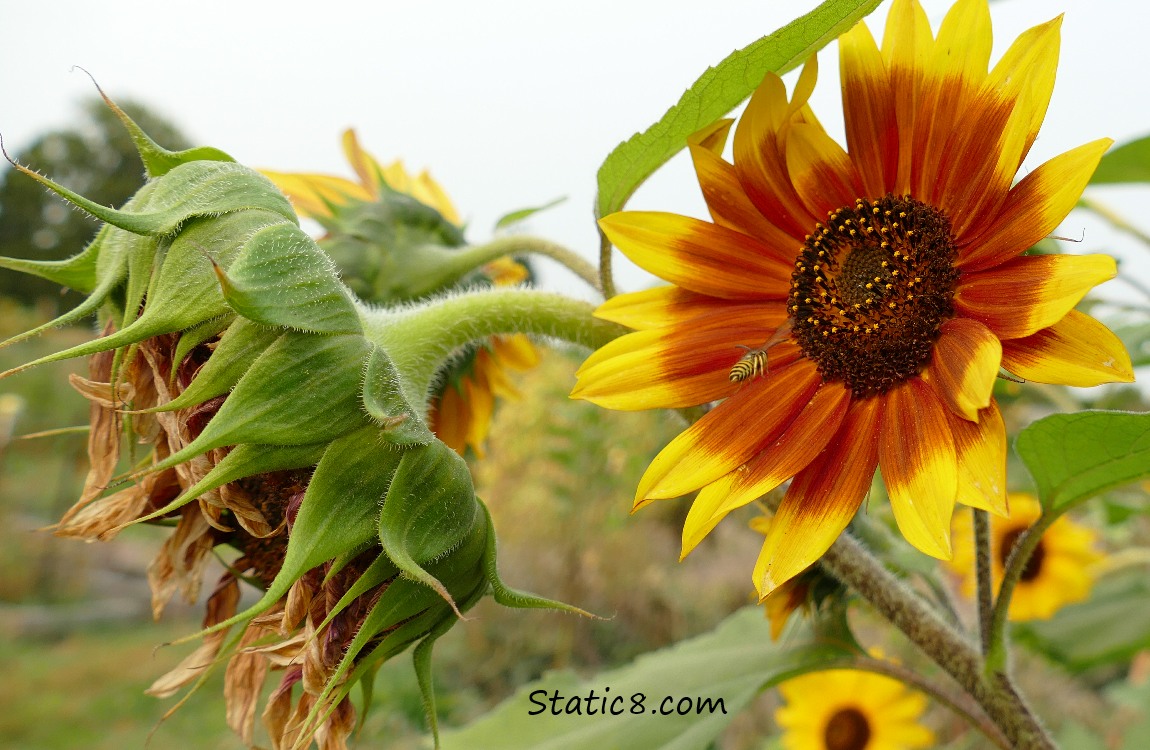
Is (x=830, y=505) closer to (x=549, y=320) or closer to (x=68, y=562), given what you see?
(x=549, y=320)

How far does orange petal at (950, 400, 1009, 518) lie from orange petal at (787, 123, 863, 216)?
21cm

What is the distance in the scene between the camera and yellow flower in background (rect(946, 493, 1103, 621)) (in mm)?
1588

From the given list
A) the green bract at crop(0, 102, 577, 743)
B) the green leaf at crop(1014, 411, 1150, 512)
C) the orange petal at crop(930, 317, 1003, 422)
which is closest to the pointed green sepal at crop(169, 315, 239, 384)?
the green bract at crop(0, 102, 577, 743)

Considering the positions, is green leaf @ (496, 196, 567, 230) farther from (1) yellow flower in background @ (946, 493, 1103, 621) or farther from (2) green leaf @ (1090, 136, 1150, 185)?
(1) yellow flower in background @ (946, 493, 1103, 621)

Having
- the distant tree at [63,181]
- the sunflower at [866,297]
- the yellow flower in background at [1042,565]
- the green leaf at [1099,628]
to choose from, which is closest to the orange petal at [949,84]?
the sunflower at [866,297]

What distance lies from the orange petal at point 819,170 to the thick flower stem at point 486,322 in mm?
194

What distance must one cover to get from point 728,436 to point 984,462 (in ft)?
0.58

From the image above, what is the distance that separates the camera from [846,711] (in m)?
1.69

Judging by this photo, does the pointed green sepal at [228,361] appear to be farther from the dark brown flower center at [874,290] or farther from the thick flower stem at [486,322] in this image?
the dark brown flower center at [874,290]

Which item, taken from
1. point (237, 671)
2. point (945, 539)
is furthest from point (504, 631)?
point (945, 539)

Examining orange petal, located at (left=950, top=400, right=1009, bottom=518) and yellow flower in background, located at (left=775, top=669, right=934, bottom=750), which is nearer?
orange petal, located at (left=950, top=400, right=1009, bottom=518)

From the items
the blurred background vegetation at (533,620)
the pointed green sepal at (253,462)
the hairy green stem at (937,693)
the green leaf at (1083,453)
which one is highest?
the pointed green sepal at (253,462)

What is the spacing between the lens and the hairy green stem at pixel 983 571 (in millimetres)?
796

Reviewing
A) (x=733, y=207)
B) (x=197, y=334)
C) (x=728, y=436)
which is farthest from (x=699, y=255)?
(x=197, y=334)
